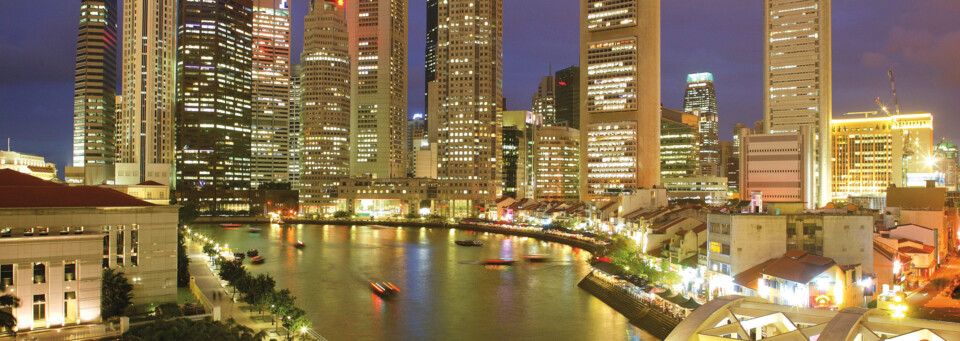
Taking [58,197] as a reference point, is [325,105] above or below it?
above

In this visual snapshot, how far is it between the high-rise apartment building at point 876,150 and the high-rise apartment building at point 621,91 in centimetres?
2770

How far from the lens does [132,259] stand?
26.7 m

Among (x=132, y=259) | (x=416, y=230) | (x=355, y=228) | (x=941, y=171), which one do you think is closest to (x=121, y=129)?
(x=355, y=228)

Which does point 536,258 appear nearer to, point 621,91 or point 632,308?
point 632,308

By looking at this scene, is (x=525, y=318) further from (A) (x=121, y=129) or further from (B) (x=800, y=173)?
(A) (x=121, y=129)

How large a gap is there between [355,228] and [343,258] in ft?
121

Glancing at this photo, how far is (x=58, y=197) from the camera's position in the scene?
83.0ft

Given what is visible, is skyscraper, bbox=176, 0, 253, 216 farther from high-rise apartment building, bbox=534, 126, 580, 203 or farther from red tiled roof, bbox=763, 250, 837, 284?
red tiled roof, bbox=763, 250, 837, 284

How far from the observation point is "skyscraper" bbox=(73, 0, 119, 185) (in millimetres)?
101000

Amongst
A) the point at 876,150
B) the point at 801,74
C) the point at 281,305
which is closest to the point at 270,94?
the point at 801,74

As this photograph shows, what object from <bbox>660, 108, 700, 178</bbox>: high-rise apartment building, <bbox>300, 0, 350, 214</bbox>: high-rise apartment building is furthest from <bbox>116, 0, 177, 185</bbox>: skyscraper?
<bbox>660, 108, 700, 178</bbox>: high-rise apartment building

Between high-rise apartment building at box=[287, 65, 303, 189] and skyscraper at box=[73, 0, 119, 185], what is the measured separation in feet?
141

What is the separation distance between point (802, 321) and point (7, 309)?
2390 cm

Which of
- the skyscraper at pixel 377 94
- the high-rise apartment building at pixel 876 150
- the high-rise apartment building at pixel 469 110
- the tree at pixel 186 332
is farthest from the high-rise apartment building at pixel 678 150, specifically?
the tree at pixel 186 332
